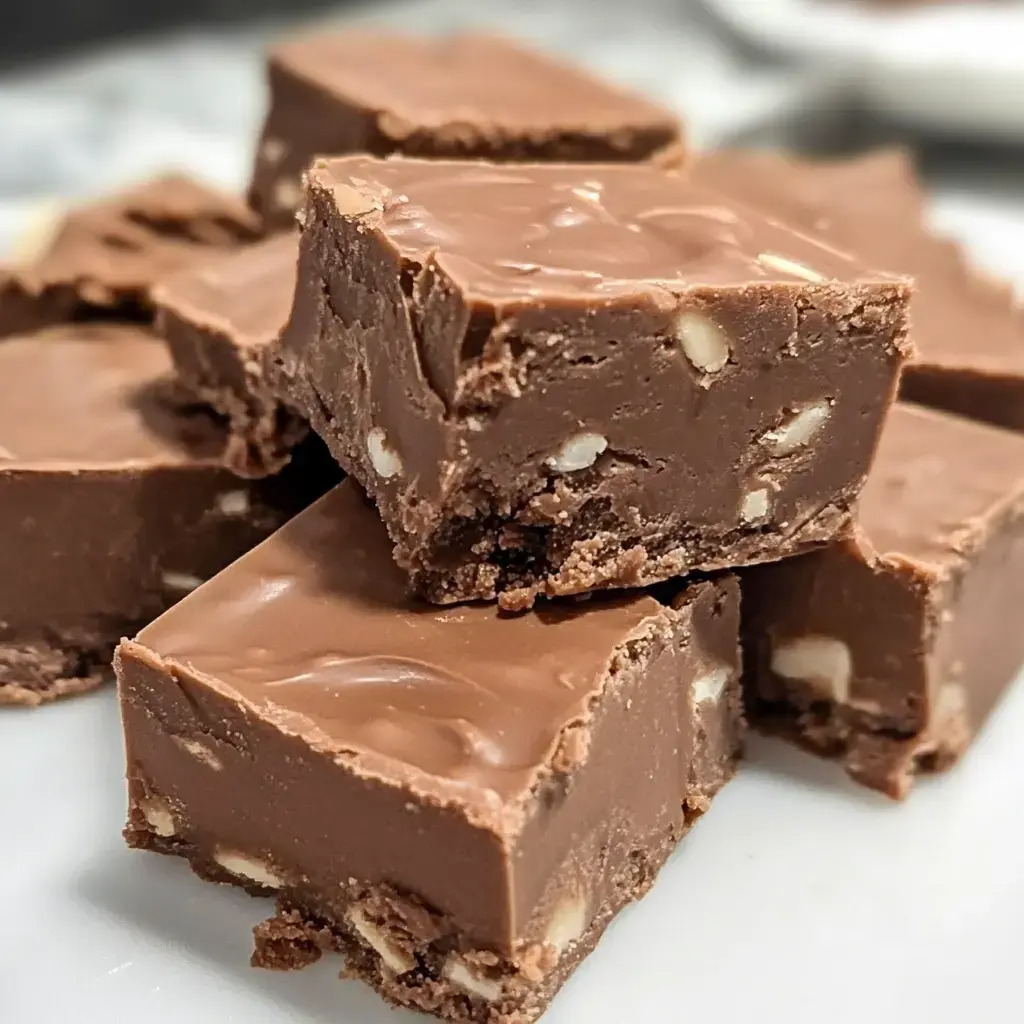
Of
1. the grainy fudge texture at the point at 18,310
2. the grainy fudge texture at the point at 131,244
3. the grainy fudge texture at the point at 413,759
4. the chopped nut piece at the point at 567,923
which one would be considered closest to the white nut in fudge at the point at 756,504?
the grainy fudge texture at the point at 413,759

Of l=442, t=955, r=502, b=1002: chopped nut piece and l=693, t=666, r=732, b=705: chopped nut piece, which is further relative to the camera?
l=693, t=666, r=732, b=705: chopped nut piece

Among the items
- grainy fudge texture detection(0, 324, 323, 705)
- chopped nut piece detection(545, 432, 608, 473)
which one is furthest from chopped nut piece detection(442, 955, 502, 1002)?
grainy fudge texture detection(0, 324, 323, 705)

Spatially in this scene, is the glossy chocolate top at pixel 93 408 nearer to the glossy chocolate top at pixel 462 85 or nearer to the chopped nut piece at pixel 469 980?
the glossy chocolate top at pixel 462 85

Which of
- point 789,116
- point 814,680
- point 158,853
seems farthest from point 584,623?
point 789,116

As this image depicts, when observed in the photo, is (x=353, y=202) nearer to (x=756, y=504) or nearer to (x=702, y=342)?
(x=702, y=342)

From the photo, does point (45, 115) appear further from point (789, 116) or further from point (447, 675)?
point (447, 675)

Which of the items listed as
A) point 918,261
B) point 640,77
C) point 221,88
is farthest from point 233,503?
point 640,77

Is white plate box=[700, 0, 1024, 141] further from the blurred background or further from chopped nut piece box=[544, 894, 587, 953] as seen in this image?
chopped nut piece box=[544, 894, 587, 953]
